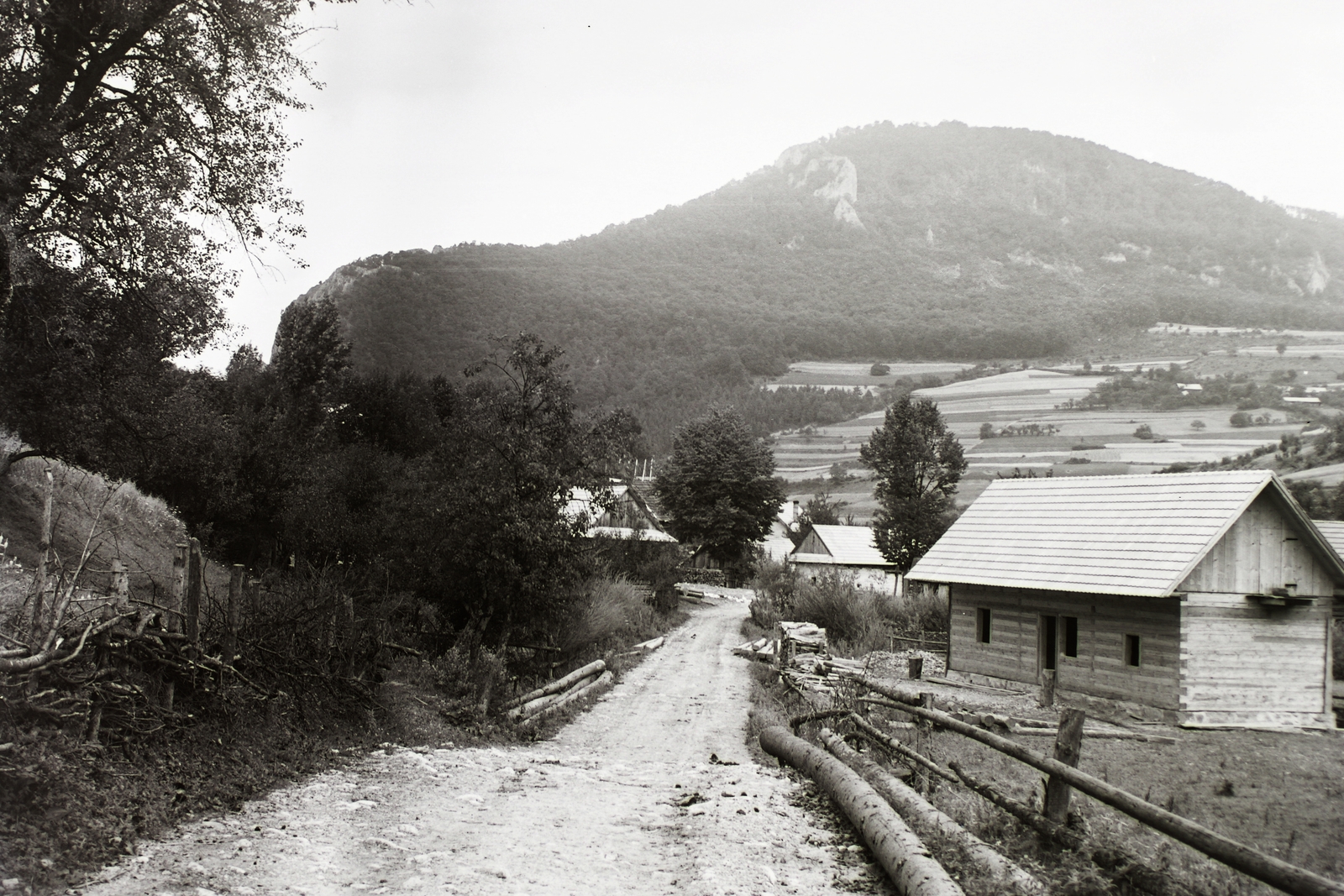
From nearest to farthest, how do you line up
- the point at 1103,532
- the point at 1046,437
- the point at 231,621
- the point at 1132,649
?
1. the point at 231,621
2. the point at 1132,649
3. the point at 1103,532
4. the point at 1046,437

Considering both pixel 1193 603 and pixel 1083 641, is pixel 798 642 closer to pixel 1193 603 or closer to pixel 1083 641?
pixel 1083 641

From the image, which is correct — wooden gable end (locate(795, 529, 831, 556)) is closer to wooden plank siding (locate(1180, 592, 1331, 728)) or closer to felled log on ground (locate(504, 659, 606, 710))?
wooden plank siding (locate(1180, 592, 1331, 728))

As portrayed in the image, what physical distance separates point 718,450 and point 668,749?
159 ft

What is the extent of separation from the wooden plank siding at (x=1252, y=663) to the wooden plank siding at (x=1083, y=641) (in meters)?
0.49

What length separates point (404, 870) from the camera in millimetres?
6465

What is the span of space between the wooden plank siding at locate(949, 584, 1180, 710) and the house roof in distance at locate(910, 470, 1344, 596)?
748 millimetres

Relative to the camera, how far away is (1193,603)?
20.4 meters

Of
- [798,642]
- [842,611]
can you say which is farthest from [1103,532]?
[842,611]

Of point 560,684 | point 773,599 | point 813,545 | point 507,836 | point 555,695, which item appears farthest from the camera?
point 813,545

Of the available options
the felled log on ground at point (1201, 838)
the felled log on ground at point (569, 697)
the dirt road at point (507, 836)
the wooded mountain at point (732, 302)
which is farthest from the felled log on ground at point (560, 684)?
the wooded mountain at point (732, 302)

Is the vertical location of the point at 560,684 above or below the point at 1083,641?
below

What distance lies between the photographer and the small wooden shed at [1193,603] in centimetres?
2038

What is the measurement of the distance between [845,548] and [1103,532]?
130ft

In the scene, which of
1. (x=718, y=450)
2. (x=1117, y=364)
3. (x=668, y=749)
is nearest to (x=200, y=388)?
(x=668, y=749)
